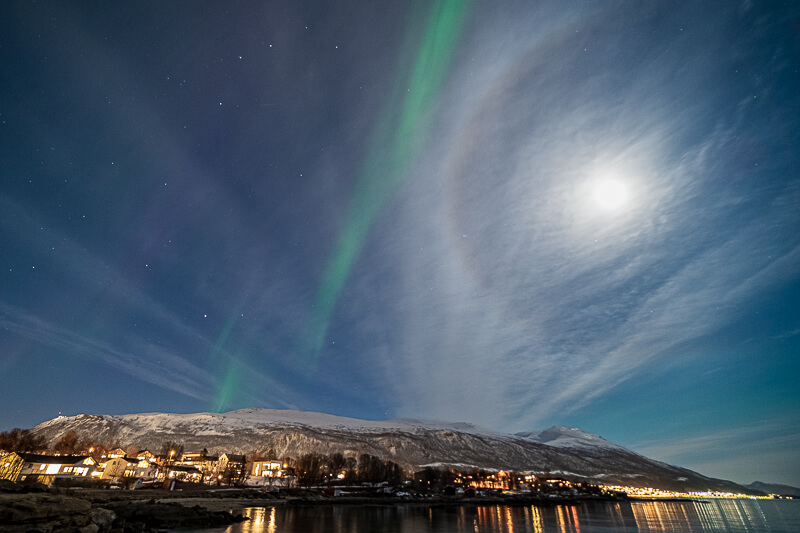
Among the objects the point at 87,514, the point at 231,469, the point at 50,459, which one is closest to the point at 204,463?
the point at 231,469

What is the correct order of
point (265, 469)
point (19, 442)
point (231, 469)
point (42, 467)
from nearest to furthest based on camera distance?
point (42, 467)
point (19, 442)
point (231, 469)
point (265, 469)

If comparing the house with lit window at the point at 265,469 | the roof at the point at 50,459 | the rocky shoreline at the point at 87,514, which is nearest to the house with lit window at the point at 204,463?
the house with lit window at the point at 265,469

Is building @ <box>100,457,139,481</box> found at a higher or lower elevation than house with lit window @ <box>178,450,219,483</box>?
lower

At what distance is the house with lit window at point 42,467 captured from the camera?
280 feet

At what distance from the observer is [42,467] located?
9306 cm

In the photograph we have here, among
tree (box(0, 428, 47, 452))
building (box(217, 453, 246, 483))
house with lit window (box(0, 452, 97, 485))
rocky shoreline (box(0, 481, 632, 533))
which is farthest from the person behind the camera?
building (box(217, 453, 246, 483))

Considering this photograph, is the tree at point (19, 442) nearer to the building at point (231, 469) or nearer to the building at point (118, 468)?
the building at point (118, 468)

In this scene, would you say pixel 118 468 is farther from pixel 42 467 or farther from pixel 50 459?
pixel 42 467

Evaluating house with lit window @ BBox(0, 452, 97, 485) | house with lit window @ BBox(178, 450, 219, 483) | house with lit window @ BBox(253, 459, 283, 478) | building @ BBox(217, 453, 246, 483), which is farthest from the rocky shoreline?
house with lit window @ BBox(253, 459, 283, 478)

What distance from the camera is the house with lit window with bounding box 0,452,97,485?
3365 inches

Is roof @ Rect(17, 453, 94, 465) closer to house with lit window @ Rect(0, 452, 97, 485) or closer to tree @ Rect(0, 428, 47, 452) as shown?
house with lit window @ Rect(0, 452, 97, 485)

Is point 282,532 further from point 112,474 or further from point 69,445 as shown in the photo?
Result: point 69,445

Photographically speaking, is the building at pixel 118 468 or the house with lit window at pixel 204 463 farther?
the house with lit window at pixel 204 463

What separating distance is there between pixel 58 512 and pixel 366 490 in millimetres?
131574
